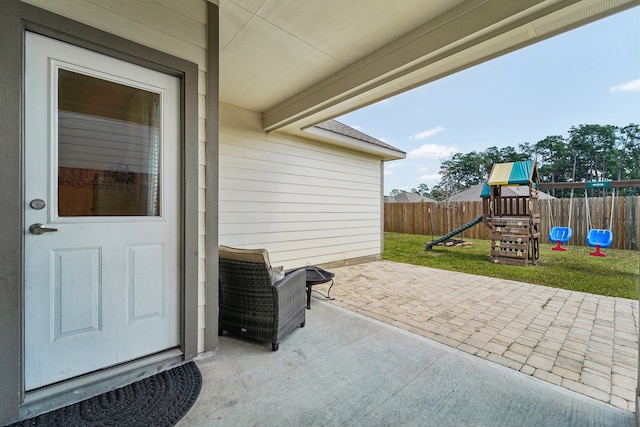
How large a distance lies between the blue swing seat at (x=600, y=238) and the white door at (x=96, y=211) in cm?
935

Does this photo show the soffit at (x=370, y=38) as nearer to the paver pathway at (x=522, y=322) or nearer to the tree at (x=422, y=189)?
the paver pathway at (x=522, y=322)

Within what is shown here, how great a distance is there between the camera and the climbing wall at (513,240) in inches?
249

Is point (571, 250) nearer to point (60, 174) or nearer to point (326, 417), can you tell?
point (326, 417)

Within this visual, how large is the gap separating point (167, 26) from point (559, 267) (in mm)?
8162

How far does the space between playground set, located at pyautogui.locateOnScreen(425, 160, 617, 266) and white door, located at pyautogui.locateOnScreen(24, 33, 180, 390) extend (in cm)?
738

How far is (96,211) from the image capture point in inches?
71.9

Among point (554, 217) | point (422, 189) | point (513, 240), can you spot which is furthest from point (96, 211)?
point (422, 189)

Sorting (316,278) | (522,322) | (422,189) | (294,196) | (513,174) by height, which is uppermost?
(422,189)

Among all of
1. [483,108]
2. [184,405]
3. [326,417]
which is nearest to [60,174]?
[184,405]

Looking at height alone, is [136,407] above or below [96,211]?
below

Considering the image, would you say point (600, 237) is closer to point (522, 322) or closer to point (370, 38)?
point (522, 322)

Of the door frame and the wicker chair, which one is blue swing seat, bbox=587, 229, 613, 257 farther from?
the door frame

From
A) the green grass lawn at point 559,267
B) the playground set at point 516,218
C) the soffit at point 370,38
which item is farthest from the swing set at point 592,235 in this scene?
the soffit at point 370,38

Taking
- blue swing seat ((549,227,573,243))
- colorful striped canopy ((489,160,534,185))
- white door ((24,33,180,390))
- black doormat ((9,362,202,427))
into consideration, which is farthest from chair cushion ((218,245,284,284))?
blue swing seat ((549,227,573,243))
